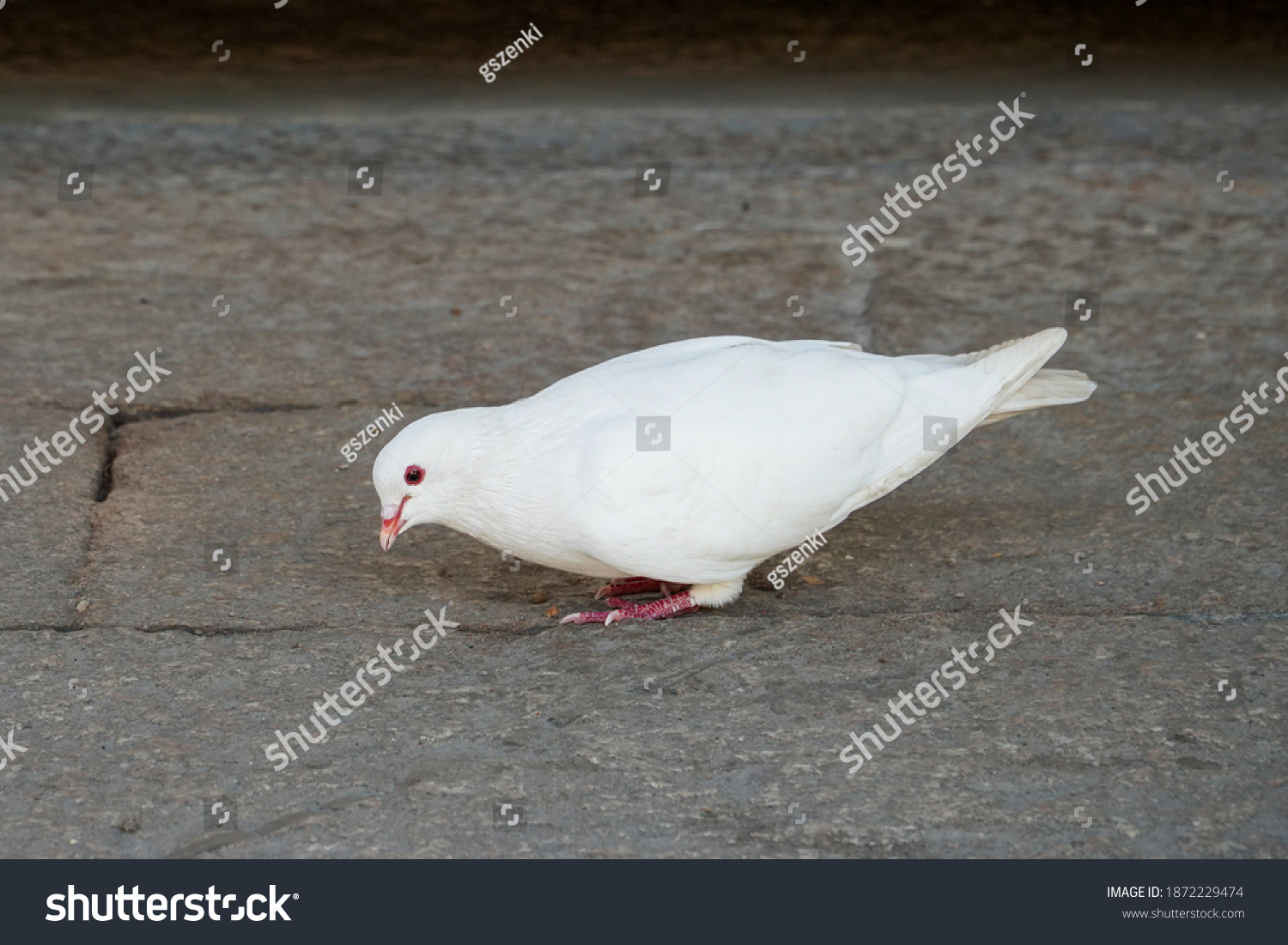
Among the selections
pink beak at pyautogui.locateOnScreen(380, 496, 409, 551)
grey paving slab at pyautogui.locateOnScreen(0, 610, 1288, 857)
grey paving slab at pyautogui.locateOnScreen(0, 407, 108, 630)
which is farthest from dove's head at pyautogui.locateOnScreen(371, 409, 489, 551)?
grey paving slab at pyautogui.locateOnScreen(0, 407, 108, 630)

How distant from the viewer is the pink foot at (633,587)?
4293mm

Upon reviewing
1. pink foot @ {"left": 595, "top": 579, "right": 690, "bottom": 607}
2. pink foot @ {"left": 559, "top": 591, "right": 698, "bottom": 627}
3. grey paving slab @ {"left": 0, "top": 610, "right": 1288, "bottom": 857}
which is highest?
pink foot @ {"left": 595, "top": 579, "right": 690, "bottom": 607}

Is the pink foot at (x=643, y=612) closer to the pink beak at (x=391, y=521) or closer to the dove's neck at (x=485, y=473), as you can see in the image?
the dove's neck at (x=485, y=473)

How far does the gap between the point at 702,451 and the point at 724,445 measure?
0.21 feet

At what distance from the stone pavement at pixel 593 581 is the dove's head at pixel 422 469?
0.36m

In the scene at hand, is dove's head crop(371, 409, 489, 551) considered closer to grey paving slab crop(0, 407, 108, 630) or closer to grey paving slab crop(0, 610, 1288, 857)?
grey paving slab crop(0, 610, 1288, 857)

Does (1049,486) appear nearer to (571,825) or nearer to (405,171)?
(571,825)

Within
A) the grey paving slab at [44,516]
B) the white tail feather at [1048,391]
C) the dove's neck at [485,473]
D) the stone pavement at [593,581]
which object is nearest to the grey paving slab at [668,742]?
the stone pavement at [593,581]

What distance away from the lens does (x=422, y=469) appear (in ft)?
12.7

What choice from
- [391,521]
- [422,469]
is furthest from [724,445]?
[391,521]

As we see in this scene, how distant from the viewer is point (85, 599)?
4172 mm

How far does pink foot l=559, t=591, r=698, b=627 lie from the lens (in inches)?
159

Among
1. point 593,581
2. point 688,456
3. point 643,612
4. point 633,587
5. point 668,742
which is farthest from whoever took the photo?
point 593,581

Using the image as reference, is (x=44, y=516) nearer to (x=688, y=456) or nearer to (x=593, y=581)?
(x=593, y=581)
